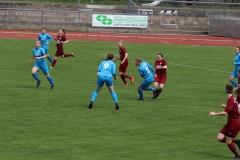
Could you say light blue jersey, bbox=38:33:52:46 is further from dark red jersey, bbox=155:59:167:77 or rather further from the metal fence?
the metal fence

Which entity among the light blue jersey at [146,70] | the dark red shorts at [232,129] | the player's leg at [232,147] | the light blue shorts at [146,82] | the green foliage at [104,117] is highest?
the light blue jersey at [146,70]

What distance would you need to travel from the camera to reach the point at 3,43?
142ft

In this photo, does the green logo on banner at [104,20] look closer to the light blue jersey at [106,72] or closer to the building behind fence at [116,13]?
the building behind fence at [116,13]

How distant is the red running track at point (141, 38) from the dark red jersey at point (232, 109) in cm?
3368

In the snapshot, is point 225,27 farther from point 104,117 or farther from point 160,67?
point 104,117

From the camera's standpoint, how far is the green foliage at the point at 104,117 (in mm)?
16656

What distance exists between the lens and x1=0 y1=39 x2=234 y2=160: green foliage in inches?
656

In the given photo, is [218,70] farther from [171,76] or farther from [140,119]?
[140,119]

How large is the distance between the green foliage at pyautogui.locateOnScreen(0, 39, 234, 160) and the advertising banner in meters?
18.4

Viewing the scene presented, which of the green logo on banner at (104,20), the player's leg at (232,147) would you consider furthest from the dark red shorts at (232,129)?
the green logo on banner at (104,20)

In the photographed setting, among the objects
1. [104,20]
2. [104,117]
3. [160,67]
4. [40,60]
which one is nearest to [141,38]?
[104,20]

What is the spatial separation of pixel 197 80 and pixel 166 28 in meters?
26.8

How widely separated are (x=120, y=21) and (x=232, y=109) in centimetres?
4011

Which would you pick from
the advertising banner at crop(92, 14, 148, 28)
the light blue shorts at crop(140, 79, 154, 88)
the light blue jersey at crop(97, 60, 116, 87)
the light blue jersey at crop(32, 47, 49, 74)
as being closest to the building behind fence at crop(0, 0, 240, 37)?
the advertising banner at crop(92, 14, 148, 28)
